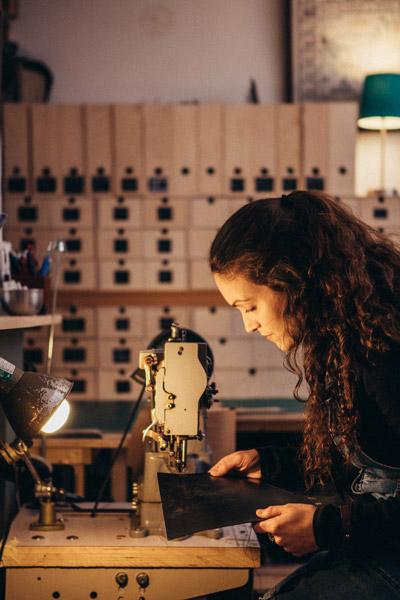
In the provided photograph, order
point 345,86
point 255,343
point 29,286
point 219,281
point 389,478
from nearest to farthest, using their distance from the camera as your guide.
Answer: point 389,478, point 219,281, point 29,286, point 255,343, point 345,86

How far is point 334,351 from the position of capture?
1.30 m

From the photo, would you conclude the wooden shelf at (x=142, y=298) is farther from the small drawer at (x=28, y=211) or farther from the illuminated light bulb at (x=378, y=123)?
the illuminated light bulb at (x=378, y=123)

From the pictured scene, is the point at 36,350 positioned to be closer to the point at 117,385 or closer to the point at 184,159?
the point at 117,385

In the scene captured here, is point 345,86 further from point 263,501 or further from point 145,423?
point 263,501

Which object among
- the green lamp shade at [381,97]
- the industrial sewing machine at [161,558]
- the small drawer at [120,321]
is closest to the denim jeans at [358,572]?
the industrial sewing machine at [161,558]

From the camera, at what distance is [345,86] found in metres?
4.11

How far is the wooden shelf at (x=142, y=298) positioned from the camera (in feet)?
11.3

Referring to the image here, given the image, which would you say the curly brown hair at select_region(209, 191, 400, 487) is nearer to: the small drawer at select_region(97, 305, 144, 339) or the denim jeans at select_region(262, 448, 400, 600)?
the denim jeans at select_region(262, 448, 400, 600)

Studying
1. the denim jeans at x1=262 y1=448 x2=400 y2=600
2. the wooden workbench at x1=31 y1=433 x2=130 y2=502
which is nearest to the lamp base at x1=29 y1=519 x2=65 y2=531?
Answer: the denim jeans at x1=262 y1=448 x2=400 y2=600

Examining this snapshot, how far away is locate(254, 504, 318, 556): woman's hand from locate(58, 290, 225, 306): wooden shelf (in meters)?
2.25

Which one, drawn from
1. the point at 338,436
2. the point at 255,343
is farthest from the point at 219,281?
the point at 255,343

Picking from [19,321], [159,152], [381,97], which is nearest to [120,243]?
[159,152]

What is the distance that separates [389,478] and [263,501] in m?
0.21

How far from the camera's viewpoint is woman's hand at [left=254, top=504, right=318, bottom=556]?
3.93ft
